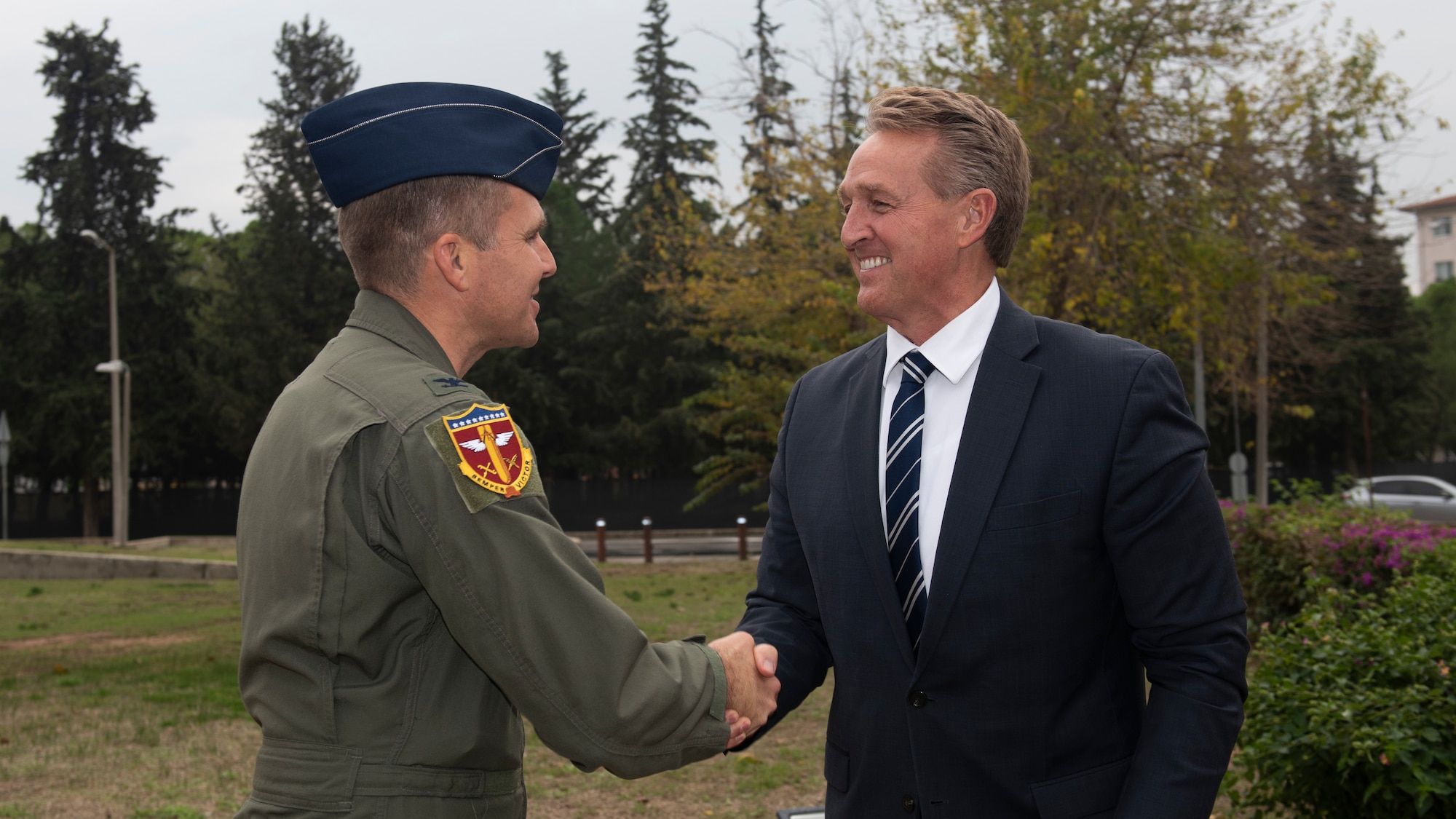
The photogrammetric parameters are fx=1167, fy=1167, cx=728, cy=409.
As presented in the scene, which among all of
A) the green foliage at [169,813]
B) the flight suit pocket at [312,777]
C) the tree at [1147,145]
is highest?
the tree at [1147,145]

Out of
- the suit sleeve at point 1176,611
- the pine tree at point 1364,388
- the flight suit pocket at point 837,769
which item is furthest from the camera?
the pine tree at point 1364,388

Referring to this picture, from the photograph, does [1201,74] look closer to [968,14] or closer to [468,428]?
[968,14]

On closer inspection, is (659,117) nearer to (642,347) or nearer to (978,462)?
(642,347)

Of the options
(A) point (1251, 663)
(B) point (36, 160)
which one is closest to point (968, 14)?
(A) point (1251, 663)

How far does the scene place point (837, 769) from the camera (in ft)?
8.21

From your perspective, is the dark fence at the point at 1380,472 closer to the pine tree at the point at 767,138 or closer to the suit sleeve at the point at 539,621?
the pine tree at the point at 767,138

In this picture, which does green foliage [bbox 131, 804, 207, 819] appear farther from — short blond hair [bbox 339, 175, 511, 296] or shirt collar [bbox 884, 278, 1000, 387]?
shirt collar [bbox 884, 278, 1000, 387]

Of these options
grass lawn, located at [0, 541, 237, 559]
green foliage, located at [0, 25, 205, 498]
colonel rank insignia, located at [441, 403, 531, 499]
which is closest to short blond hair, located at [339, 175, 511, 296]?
colonel rank insignia, located at [441, 403, 531, 499]

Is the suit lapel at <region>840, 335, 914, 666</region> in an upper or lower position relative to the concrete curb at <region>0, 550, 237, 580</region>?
upper

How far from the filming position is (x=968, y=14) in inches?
502

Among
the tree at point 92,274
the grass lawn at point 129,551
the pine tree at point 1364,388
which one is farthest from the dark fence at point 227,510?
the pine tree at point 1364,388

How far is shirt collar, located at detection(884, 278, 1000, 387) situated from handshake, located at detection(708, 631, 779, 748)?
73cm

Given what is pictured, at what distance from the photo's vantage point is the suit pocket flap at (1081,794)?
220cm

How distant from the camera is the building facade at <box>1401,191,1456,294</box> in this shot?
8094 cm
